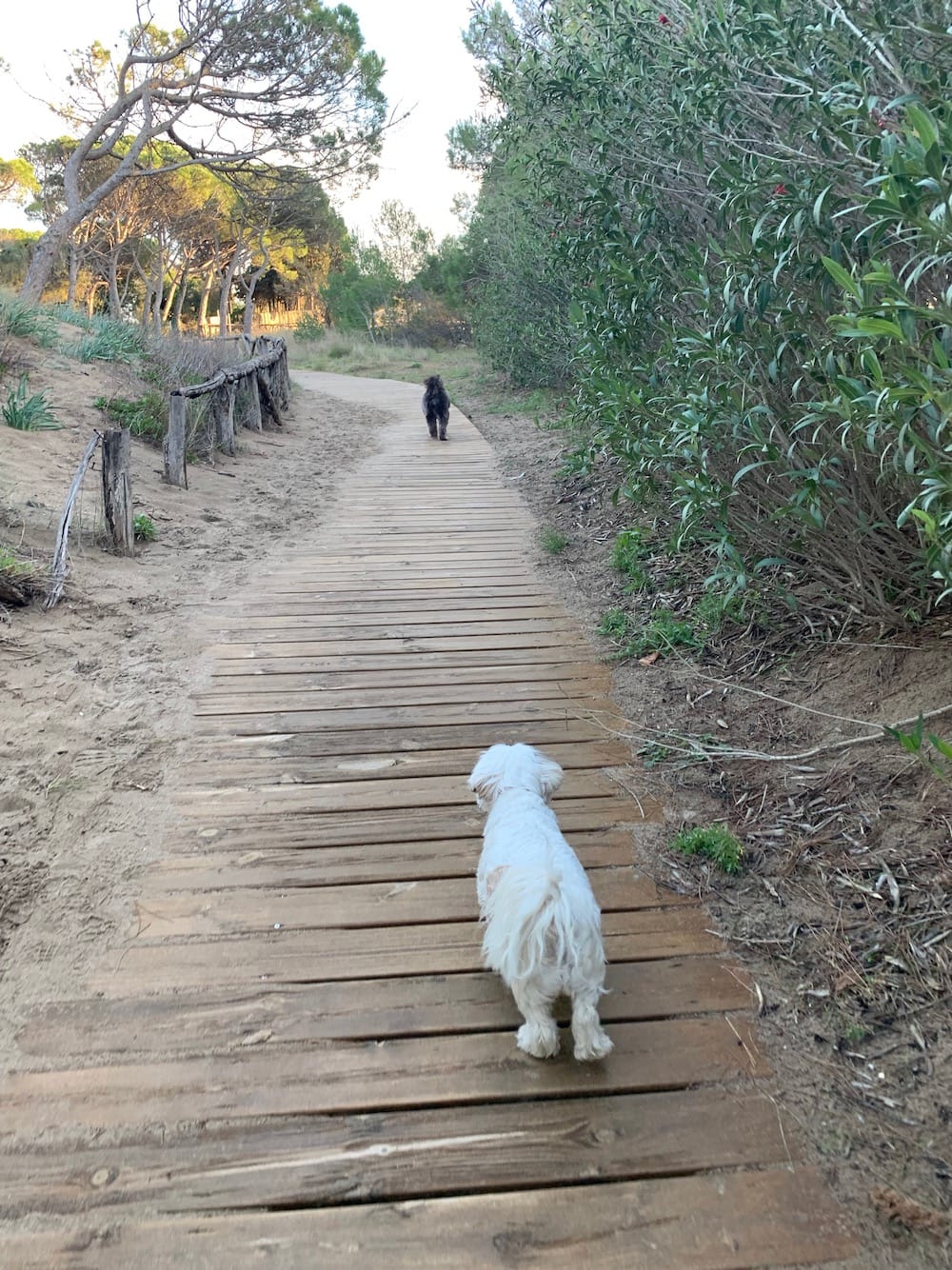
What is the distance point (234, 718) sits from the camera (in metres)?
4.00

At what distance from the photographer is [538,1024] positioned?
6.84 feet

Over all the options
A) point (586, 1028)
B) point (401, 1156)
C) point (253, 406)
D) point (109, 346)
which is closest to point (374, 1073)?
point (401, 1156)

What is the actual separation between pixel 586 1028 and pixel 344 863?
114 cm

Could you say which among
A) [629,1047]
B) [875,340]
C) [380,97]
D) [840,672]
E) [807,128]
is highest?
[380,97]

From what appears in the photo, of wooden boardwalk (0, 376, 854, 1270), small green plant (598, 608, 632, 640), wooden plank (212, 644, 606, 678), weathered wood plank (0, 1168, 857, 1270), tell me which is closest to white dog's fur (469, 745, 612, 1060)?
wooden boardwalk (0, 376, 854, 1270)

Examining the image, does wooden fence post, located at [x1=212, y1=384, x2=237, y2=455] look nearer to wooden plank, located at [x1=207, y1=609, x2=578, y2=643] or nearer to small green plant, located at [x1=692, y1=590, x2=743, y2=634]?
wooden plank, located at [x1=207, y1=609, x2=578, y2=643]

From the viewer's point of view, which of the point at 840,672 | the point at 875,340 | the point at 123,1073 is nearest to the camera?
the point at 123,1073

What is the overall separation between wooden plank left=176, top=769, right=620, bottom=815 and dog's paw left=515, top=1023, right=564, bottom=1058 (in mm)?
1201

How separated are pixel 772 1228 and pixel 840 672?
2.42 m

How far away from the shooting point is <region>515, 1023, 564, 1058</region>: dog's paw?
2078mm

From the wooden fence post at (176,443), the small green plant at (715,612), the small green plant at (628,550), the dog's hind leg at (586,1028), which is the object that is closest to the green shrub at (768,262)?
the small green plant at (715,612)

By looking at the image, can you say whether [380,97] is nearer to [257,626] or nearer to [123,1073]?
[257,626]

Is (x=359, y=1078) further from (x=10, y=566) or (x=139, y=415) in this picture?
(x=139, y=415)

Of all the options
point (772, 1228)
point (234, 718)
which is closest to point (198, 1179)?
point (772, 1228)
